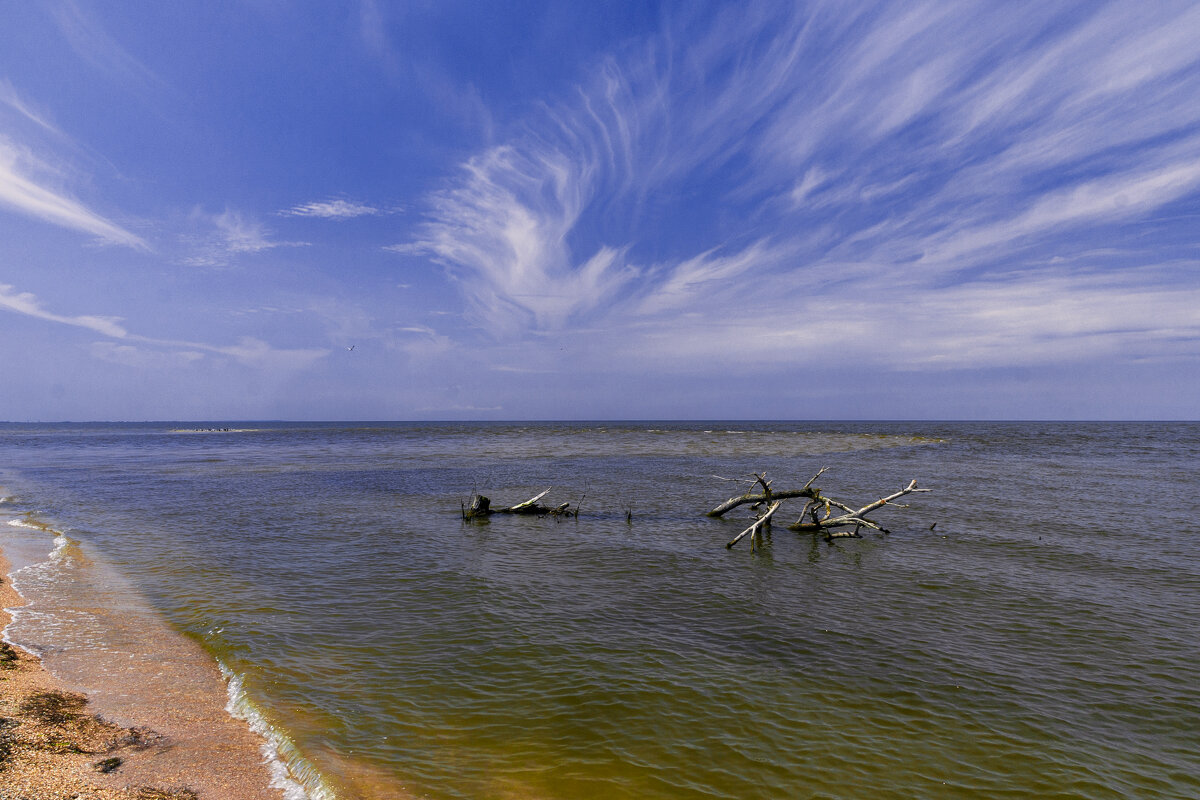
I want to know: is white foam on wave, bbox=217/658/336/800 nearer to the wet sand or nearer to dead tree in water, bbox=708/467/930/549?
the wet sand

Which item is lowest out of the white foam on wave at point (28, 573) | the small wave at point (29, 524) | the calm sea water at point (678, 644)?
the calm sea water at point (678, 644)

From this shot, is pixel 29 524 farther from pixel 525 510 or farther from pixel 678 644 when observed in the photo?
pixel 678 644

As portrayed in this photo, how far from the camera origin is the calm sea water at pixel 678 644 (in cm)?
648

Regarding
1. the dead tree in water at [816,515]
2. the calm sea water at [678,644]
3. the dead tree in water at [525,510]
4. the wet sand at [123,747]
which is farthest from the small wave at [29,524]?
the dead tree in water at [816,515]

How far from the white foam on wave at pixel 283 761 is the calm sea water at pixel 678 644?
0.07 metres

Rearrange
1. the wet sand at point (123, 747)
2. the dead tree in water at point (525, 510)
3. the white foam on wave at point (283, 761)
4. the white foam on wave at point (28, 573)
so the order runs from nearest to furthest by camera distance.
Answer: the wet sand at point (123, 747)
the white foam on wave at point (283, 761)
the white foam on wave at point (28, 573)
the dead tree in water at point (525, 510)

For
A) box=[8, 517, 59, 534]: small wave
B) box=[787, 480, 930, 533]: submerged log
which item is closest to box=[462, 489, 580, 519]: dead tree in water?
box=[787, 480, 930, 533]: submerged log

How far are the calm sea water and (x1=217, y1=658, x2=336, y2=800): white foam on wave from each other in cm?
7

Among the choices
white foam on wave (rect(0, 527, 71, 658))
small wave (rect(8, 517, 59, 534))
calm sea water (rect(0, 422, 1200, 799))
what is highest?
white foam on wave (rect(0, 527, 71, 658))

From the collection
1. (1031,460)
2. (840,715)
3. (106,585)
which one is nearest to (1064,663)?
(840,715)

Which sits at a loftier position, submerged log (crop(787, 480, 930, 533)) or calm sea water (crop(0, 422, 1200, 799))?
submerged log (crop(787, 480, 930, 533))

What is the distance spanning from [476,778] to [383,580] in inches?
326

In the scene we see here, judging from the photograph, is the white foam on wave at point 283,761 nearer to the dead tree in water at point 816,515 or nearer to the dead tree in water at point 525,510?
the dead tree in water at point 816,515

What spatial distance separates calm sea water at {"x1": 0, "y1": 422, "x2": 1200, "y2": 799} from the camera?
6.48m
